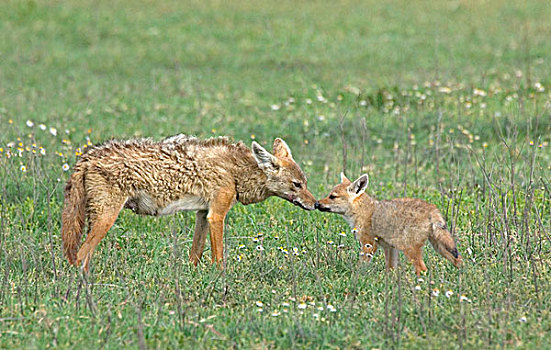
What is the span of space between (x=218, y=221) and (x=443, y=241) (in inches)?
78.3

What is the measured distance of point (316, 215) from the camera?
8.34 m

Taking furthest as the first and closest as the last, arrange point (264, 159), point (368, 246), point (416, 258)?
1. point (264, 159)
2. point (368, 246)
3. point (416, 258)

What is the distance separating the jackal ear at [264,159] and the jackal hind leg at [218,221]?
0.39 metres

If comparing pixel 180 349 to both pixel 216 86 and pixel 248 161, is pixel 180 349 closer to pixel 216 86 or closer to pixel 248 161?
pixel 248 161

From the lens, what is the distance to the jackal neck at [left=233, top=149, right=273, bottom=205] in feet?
24.3

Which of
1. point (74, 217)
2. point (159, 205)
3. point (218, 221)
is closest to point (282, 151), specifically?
point (218, 221)

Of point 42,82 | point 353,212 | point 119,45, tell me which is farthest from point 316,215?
point 119,45

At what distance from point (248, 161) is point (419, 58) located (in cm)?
988

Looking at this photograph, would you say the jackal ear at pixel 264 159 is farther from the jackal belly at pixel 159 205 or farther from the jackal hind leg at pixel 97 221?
the jackal hind leg at pixel 97 221

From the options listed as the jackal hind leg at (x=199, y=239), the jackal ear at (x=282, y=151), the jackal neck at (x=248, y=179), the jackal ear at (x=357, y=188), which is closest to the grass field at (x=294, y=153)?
the jackal hind leg at (x=199, y=239)

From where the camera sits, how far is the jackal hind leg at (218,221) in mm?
7086

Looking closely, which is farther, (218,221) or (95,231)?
(218,221)

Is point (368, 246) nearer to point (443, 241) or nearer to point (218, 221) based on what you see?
point (443, 241)

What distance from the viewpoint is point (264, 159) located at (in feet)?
24.2
